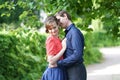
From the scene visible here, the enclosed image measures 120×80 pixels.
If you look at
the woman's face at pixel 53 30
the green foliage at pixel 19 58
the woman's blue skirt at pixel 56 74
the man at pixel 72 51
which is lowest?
the green foliage at pixel 19 58

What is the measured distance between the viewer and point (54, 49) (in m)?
5.45

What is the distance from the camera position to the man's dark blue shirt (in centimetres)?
534

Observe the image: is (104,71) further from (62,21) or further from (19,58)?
(62,21)

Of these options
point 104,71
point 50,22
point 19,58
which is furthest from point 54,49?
point 104,71

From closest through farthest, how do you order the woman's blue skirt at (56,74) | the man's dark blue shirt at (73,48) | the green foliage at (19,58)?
the man's dark blue shirt at (73,48), the woman's blue skirt at (56,74), the green foliage at (19,58)

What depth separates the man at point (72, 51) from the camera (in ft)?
17.6

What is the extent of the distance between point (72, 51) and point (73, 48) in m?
0.08

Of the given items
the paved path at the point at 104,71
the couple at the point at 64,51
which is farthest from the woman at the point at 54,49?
the paved path at the point at 104,71

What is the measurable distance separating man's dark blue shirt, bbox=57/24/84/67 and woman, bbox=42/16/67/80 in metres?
0.07

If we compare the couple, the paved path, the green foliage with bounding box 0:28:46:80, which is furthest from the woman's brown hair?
the paved path

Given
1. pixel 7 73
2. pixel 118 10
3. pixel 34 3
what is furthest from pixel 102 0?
pixel 7 73

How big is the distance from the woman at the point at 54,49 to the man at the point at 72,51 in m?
0.07

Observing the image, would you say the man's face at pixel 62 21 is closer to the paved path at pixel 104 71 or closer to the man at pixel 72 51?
the man at pixel 72 51

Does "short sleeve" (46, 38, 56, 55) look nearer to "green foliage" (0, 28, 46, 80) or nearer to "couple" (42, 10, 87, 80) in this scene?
"couple" (42, 10, 87, 80)
